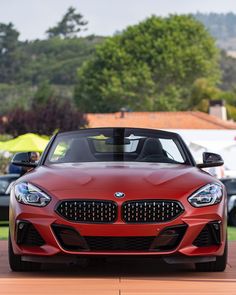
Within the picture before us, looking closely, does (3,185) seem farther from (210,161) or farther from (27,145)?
(210,161)

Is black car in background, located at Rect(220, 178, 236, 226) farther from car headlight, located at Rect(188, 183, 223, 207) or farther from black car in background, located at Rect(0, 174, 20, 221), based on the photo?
car headlight, located at Rect(188, 183, 223, 207)

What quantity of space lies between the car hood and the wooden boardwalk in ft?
2.37

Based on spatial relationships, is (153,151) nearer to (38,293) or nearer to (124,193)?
(124,193)

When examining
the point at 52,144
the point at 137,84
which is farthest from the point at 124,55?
the point at 52,144

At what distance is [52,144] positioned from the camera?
11.4 meters

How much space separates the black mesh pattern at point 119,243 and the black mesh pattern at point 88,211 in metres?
0.16

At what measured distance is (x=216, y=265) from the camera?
33.8ft

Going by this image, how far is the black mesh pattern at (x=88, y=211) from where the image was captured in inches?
380

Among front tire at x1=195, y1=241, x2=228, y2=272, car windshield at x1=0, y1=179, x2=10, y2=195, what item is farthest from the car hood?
car windshield at x1=0, y1=179, x2=10, y2=195

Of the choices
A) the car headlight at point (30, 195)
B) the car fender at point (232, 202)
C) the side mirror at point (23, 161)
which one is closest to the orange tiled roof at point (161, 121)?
the car fender at point (232, 202)

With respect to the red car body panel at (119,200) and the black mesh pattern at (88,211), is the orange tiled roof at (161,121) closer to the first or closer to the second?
the red car body panel at (119,200)

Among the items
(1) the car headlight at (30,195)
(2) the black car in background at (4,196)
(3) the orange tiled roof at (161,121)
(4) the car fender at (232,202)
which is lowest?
(3) the orange tiled roof at (161,121)

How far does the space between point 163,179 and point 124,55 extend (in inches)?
4506

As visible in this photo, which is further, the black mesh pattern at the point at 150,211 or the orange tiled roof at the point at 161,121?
the orange tiled roof at the point at 161,121
